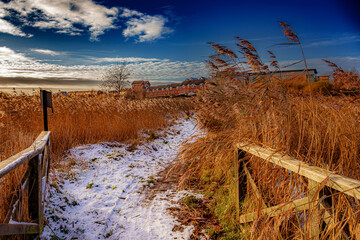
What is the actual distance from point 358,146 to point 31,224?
4.21 m

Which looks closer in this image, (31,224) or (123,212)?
(31,224)

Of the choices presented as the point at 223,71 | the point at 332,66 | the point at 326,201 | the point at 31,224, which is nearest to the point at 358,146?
Result: the point at 326,201

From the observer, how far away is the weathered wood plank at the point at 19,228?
2057 mm

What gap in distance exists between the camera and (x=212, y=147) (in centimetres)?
394

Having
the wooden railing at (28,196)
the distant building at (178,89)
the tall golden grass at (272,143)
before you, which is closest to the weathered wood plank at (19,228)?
the wooden railing at (28,196)

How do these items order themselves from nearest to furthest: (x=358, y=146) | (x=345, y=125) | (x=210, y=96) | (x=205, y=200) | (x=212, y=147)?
(x=358, y=146), (x=345, y=125), (x=212, y=147), (x=205, y=200), (x=210, y=96)

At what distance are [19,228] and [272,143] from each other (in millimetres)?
3244

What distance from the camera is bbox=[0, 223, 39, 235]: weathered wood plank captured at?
2.06m

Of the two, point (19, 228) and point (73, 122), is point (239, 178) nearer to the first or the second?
point (19, 228)

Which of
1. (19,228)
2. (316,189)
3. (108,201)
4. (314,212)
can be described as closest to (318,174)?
(316,189)

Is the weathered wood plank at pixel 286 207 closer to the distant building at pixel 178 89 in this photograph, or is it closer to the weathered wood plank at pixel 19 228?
the weathered wood plank at pixel 19 228

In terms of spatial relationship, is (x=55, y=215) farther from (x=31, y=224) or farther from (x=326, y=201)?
(x=326, y=201)

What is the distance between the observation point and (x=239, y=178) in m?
3.30

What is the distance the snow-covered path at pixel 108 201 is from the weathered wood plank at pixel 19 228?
0.47 m
